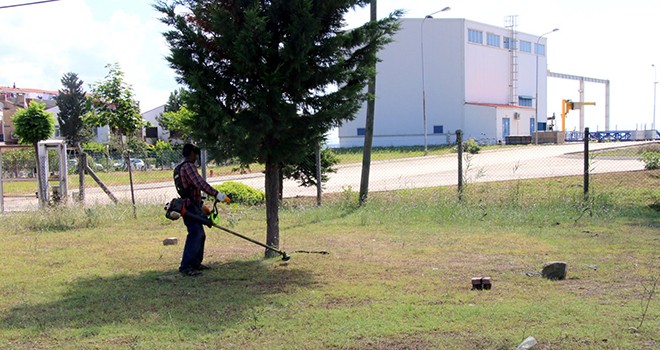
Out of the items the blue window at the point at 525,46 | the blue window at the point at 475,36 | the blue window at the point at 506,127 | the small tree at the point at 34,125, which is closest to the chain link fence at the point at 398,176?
the small tree at the point at 34,125

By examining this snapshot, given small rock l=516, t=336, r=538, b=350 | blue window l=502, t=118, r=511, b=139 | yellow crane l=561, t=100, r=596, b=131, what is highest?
yellow crane l=561, t=100, r=596, b=131

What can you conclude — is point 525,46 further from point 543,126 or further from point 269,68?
point 269,68

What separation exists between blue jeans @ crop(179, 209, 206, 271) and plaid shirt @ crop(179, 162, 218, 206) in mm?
175

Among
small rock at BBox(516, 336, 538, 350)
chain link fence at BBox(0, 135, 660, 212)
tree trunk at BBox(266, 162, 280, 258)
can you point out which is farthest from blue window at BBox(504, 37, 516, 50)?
small rock at BBox(516, 336, 538, 350)

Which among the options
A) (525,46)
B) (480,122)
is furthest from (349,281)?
(525,46)

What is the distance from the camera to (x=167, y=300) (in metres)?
6.53

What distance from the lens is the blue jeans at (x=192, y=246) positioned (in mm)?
7836

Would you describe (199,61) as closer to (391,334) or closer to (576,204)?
(391,334)

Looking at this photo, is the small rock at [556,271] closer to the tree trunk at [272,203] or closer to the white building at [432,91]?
the tree trunk at [272,203]

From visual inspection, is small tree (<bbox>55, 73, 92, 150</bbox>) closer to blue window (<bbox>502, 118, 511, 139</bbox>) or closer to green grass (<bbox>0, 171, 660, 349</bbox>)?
blue window (<bbox>502, 118, 511, 139</bbox>)

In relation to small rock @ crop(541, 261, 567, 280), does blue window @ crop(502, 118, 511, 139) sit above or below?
above

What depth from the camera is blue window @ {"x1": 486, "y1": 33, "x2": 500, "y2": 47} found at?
61.1 m

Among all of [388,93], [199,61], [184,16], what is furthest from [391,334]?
[388,93]

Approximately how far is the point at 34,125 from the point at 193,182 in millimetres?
9683
